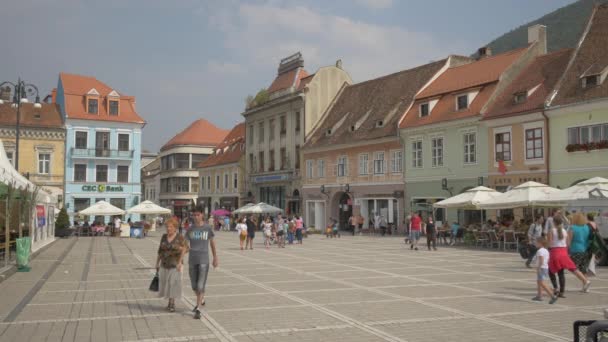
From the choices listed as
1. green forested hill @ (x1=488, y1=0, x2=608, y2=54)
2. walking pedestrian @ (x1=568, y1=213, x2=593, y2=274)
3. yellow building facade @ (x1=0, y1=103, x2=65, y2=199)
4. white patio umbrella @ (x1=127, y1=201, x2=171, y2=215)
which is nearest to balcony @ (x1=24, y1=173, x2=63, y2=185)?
yellow building facade @ (x1=0, y1=103, x2=65, y2=199)

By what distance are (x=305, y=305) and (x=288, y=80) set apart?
150 ft

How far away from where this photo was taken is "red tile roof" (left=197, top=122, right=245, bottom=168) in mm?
63247

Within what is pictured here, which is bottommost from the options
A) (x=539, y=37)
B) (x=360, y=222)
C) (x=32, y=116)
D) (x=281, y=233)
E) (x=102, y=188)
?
(x=281, y=233)

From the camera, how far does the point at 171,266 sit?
10.2 meters

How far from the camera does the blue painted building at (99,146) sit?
54500 millimetres

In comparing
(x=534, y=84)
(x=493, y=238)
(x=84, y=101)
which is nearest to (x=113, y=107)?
(x=84, y=101)

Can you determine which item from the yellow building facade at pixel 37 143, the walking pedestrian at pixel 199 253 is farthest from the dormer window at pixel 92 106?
the walking pedestrian at pixel 199 253

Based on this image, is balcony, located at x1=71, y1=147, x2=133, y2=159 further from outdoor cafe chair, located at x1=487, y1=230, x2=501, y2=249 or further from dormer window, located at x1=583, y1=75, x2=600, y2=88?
dormer window, located at x1=583, y1=75, x2=600, y2=88

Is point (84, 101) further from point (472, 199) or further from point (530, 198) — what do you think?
point (530, 198)

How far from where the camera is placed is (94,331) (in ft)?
28.0

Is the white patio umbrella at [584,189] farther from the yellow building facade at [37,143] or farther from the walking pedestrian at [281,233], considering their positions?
the yellow building facade at [37,143]

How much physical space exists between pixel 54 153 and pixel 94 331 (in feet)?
161

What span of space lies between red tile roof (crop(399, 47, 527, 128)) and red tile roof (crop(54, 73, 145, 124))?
2973 cm

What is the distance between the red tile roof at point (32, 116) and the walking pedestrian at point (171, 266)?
153 ft
